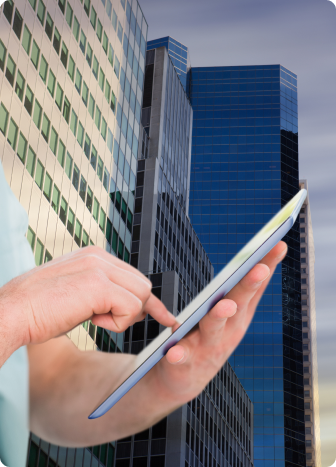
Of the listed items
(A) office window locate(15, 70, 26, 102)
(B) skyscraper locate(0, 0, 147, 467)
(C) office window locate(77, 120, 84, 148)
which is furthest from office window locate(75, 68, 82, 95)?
(A) office window locate(15, 70, 26, 102)

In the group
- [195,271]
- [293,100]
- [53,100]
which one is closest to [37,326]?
[53,100]

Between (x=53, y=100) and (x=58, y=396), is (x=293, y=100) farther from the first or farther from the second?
(x=58, y=396)

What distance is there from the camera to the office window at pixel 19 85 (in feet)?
104

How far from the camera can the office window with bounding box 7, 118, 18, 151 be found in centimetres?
3061

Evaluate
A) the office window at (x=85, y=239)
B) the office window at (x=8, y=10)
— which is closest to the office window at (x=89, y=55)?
the office window at (x=8, y=10)

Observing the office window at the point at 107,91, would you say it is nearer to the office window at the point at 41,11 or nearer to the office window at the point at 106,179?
the office window at the point at 106,179

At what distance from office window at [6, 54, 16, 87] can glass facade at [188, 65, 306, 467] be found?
72005mm

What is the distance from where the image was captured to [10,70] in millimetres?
30719

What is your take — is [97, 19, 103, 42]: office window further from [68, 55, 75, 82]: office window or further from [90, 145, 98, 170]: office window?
[90, 145, 98, 170]: office window

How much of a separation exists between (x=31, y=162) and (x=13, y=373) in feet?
98.0

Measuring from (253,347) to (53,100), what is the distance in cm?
8025

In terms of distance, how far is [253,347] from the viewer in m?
108

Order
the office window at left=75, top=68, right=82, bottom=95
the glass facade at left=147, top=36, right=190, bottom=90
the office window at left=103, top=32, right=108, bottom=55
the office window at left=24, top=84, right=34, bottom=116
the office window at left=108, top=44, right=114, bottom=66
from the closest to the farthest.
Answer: the office window at left=24, top=84, right=34, bottom=116
the office window at left=75, top=68, right=82, bottom=95
the office window at left=103, top=32, right=108, bottom=55
the office window at left=108, top=44, right=114, bottom=66
the glass facade at left=147, top=36, right=190, bottom=90

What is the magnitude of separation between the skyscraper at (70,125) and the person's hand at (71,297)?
2714 cm
